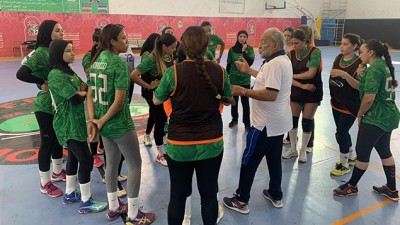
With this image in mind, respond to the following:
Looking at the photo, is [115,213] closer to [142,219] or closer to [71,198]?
[142,219]

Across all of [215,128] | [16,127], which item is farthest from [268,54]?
[16,127]

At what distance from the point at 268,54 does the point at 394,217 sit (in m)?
2.02

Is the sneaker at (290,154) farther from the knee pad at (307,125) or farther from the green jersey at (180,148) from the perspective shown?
the green jersey at (180,148)

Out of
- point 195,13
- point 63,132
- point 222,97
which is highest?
point 195,13

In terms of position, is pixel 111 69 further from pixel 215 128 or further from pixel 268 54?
pixel 268 54

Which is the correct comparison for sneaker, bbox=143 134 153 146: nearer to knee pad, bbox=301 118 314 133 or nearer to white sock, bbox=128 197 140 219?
white sock, bbox=128 197 140 219

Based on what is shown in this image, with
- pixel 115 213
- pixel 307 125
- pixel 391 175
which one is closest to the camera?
pixel 115 213

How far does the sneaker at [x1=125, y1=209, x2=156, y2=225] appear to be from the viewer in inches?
111

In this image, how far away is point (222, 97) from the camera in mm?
2234

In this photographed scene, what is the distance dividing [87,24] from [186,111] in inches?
606

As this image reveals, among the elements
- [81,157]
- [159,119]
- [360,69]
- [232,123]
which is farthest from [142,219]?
[232,123]

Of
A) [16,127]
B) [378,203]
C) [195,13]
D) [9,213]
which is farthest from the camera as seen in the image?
[195,13]

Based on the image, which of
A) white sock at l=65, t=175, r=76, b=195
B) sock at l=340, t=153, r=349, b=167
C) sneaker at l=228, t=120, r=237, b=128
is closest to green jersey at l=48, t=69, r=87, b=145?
white sock at l=65, t=175, r=76, b=195

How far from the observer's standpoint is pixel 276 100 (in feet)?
9.07
